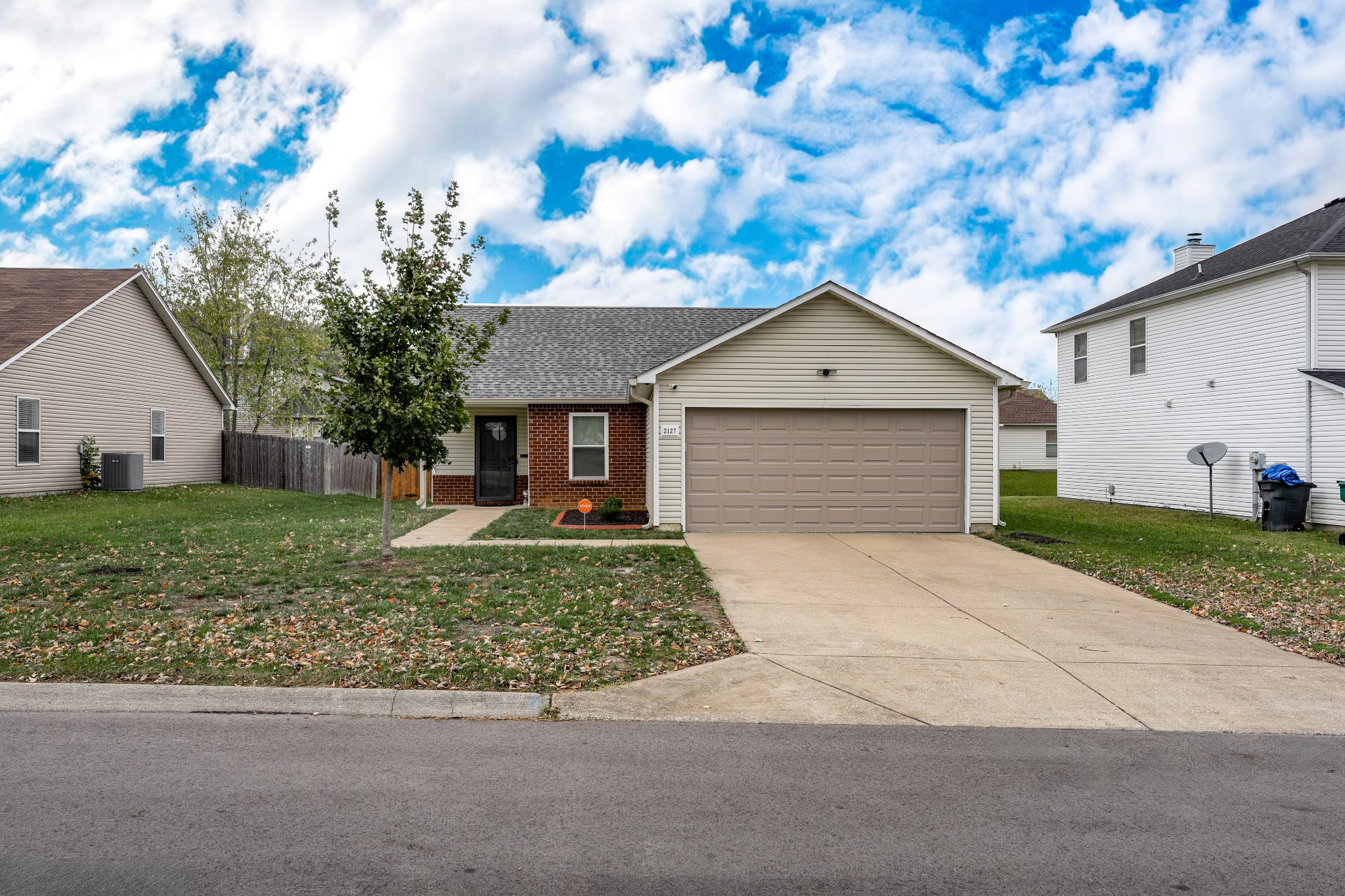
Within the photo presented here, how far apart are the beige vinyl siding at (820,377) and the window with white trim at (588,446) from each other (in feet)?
13.6

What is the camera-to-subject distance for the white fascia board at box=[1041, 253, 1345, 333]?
15.3m

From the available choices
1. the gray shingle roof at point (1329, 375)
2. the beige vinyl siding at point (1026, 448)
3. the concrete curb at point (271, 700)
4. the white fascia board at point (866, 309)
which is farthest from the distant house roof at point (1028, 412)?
the concrete curb at point (271, 700)

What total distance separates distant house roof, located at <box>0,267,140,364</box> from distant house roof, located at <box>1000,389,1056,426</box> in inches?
1430

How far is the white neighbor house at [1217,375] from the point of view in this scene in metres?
15.5

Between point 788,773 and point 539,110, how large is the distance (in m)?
15.6

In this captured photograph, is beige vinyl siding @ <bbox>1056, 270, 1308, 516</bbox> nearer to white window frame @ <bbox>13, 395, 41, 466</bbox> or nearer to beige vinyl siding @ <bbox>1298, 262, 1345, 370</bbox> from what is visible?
beige vinyl siding @ <bbox>1298, 262, 1345, 370</bbox>

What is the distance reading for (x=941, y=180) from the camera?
19969 mm

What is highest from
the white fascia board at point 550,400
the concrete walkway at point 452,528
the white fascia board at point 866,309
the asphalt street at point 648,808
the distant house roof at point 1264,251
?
the distant house roof at point 1264,251

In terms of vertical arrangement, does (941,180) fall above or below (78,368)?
above

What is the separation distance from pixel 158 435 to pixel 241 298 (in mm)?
8513

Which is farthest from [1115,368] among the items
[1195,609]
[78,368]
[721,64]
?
[78,368]

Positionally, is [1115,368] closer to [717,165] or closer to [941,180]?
[941,180]

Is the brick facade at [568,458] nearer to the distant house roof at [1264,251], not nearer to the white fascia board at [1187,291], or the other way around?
the white fascia board at [1187,291]

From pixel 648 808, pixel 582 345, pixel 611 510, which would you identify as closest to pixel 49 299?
pixel 582 345
